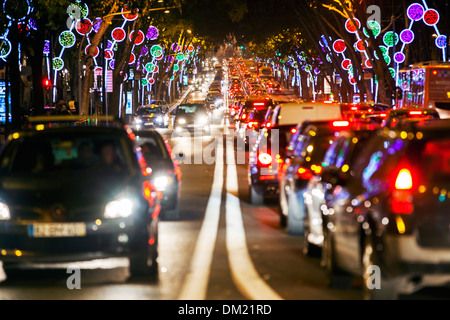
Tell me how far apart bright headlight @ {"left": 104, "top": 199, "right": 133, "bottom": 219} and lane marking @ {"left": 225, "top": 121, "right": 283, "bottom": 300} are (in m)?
1.27

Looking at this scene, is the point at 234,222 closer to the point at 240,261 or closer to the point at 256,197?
the point at 256,197

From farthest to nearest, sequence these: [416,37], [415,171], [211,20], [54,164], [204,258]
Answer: [416,37]
[211,20]
[204,258]
[54,164]
[415,171]

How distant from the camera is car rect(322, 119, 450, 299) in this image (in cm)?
791

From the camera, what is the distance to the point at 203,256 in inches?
480

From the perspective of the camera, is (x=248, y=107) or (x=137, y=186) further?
(x=248, y=107)

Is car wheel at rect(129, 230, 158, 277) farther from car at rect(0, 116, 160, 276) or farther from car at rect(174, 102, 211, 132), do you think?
car at rect(174, 102, 211, 132)

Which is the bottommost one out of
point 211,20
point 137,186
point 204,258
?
point 204,258

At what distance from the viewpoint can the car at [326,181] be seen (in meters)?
10.9

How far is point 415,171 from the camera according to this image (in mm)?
8102

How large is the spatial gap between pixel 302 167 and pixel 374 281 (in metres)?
5.62

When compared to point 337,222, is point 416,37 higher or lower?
higher
